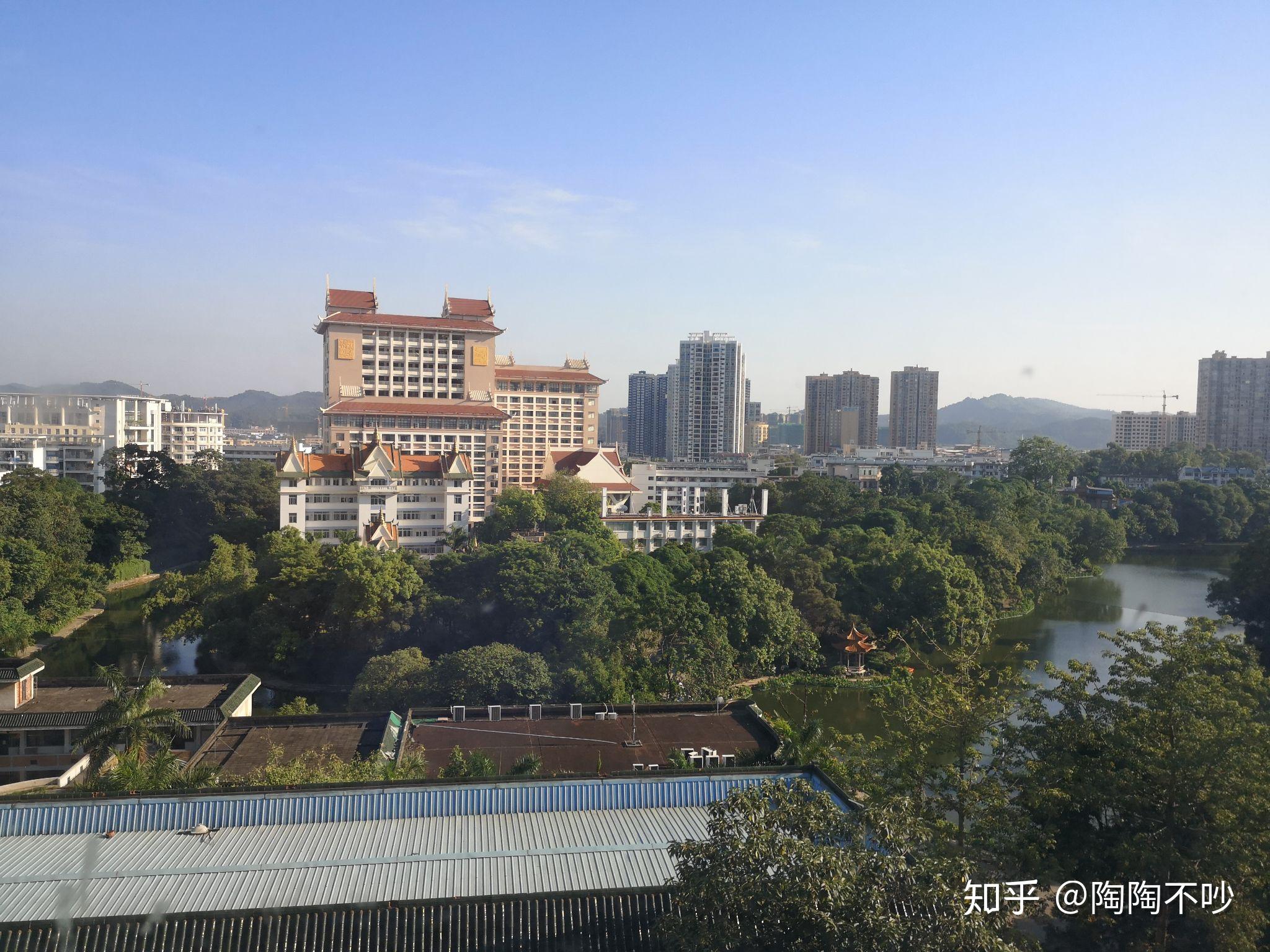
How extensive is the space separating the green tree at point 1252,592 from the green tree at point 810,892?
10.2m

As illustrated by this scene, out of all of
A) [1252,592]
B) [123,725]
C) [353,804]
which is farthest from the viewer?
[1252,592]

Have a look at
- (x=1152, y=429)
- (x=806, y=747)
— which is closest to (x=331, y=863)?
(x=806, y=747)

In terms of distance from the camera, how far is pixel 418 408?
22.5 m

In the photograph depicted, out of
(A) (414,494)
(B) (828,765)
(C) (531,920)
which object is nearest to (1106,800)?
(B) (828,765)

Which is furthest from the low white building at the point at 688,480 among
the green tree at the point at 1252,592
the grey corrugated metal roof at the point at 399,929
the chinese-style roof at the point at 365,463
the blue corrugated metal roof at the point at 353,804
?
the grey corrugated metal roof at the point at 399,929

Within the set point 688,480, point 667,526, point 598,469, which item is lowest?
point 667,526

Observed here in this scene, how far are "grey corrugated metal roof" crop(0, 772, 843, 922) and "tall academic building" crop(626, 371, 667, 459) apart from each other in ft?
147

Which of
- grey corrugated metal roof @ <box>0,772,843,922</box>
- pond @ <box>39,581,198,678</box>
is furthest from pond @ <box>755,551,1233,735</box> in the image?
pond @ <box>39,581,198,678</box>

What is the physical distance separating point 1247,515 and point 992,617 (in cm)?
1595

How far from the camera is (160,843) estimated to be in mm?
4020

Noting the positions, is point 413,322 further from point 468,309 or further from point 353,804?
point 353,804

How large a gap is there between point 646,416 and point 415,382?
28.2 meters

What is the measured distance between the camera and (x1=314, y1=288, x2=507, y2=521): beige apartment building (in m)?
22.1

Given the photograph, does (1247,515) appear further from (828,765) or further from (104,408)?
(104,408)
